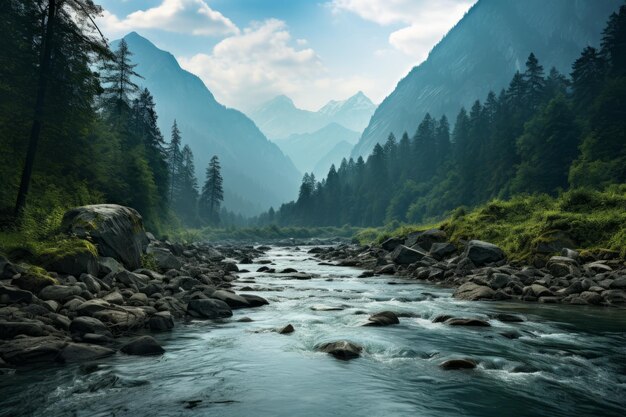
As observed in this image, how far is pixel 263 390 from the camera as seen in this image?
22.7 feet

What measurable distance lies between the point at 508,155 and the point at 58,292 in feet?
207

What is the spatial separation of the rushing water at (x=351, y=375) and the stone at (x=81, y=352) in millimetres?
342

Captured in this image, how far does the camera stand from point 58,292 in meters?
10.7

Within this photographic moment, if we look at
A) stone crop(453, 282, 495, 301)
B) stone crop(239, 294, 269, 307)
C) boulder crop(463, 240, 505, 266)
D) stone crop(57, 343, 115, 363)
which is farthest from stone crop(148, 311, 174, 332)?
boulder crop(463, 240, 505, 266)

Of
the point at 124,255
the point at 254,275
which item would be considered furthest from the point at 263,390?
the point at 254,275

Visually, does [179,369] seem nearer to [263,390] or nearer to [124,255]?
[263,390]

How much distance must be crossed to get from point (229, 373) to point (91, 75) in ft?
57.4

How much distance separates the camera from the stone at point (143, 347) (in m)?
8.62

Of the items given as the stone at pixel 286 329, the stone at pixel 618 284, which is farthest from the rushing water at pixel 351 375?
the stone at pixel 618 284

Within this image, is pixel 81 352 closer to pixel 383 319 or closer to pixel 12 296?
pixel 12 296

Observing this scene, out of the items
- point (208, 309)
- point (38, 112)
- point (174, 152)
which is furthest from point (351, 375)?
point (174, 152)

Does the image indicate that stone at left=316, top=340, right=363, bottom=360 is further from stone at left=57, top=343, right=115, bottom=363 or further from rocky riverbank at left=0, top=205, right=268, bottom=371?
stone at left=57, top=343, right=115, bottom=363

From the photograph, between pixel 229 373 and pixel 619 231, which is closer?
pixel 229 373

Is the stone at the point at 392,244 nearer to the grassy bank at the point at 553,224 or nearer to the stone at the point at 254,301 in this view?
the grassy bank at the point at 553,224
